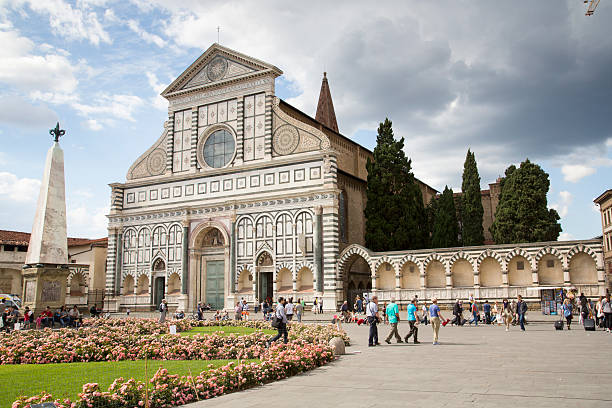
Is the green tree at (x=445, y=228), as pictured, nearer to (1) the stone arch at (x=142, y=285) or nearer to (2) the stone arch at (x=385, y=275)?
(2) the stone arch at (x=385, y=275)

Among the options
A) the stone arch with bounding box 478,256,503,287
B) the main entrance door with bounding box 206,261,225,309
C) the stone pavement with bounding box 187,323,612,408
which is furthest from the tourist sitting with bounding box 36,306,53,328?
the stone arch with bounding box 478,256,503,287

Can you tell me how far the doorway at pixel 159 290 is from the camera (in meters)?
41.8

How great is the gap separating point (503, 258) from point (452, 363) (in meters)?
22.6

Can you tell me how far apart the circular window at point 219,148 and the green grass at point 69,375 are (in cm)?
2806

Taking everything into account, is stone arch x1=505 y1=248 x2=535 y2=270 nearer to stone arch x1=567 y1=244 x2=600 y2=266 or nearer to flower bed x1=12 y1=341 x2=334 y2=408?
stone arch x1=567 y1=244 x2=600 y2=266

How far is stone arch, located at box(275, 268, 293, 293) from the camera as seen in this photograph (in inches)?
1449

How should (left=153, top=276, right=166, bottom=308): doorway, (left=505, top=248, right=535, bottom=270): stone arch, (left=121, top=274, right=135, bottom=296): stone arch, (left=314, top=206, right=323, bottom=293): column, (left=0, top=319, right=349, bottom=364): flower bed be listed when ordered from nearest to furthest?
(left=0, top=319, right=349, bottom=364): flower bed < (left=505, top=248, right=535, bottom=270): stone arch < (left=314, top=206, right=323, bottom=293): column < (left=153, top=276, right=166, bottom=308): doorway < (left=121, top=274, right=135, bottom=296): stone arch

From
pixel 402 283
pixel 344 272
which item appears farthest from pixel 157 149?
pixel 402 283

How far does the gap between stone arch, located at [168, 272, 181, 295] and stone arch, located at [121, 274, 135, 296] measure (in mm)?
4218

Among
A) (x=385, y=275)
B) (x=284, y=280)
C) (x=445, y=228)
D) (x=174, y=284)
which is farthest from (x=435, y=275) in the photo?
(x=174, y=284)

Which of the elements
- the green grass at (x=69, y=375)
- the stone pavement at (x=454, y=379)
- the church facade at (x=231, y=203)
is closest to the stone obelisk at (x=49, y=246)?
the green grass at (x=69, y=375)

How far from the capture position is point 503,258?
32625 millimetres

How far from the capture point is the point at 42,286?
2466cm

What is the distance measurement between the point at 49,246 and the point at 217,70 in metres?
21.9
